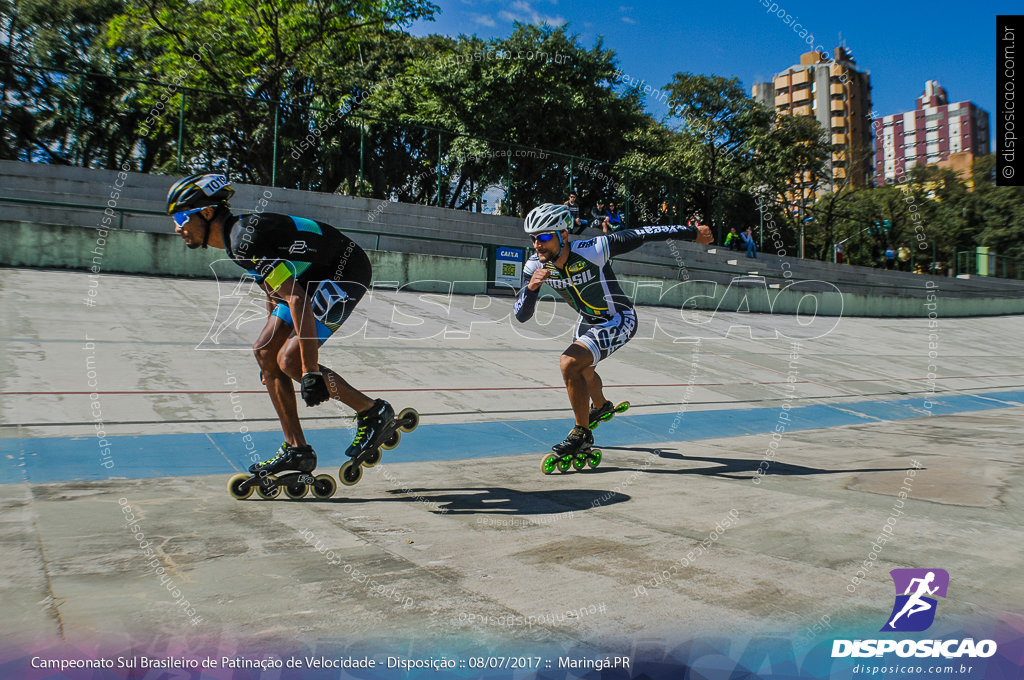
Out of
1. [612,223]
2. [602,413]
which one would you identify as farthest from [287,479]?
[612,223]

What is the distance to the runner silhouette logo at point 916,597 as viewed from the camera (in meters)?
2.06

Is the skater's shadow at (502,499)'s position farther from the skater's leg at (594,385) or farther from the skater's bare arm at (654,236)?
the skater's bare arm at (654,236)

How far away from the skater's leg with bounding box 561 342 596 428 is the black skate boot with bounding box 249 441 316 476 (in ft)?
6.41

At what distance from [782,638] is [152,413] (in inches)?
206

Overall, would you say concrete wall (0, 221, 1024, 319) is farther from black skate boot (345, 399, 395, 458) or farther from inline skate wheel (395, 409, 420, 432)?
black skate boot (345, 399, 395, 458)

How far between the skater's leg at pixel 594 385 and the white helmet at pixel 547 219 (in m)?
1.10

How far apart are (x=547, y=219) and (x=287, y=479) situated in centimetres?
247

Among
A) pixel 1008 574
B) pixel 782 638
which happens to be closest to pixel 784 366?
pixel 1008 574

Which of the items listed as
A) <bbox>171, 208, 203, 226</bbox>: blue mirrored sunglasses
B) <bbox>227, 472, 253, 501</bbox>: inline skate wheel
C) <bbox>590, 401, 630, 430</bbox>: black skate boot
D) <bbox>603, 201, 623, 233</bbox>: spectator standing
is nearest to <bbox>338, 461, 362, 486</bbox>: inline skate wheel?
<bbox>227, 472, 253, 501</bbox>: inline skate wheel

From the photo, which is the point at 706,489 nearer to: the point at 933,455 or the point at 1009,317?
the point at 933,455

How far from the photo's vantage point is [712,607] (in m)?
2.19

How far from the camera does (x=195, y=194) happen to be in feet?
12.0

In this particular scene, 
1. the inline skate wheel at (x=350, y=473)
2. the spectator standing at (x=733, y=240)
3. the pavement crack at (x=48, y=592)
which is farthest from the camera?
the spectator standing at (x=733, y=240)

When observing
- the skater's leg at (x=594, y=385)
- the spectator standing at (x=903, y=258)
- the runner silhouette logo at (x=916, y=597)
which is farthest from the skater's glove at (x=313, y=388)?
the spectator standing at (x=903, y=258)
